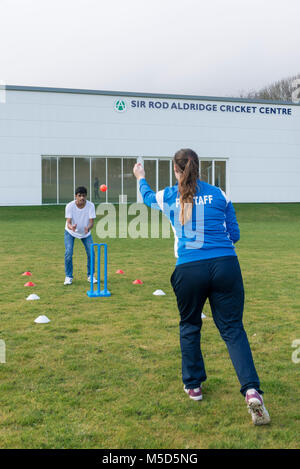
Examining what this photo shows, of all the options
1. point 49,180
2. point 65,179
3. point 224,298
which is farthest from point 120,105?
point 224,298

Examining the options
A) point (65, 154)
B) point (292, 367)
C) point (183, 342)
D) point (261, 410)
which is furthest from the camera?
point (65, 154)

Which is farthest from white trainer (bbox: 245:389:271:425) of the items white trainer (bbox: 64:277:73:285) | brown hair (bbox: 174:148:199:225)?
white trainer (bbox: 64:277:73:285)

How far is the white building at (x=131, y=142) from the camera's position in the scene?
29.2 meters

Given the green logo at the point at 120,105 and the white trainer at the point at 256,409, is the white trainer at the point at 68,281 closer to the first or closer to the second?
the white trainer at the point at 256,409

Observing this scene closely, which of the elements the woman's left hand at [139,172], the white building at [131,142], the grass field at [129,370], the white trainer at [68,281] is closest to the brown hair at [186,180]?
the woman's left hand at [139,172]

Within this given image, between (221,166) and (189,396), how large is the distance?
3021cm

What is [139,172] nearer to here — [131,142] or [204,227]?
[204,227]

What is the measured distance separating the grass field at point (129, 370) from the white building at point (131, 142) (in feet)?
66.9

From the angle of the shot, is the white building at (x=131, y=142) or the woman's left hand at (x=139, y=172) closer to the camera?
the woman's left hand at (x=139, y=172)

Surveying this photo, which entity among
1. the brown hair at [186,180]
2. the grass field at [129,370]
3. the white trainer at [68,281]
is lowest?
the grass field at [129,370]

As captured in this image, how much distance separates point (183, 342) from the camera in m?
4.14

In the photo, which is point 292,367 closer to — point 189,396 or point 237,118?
point 189,396
